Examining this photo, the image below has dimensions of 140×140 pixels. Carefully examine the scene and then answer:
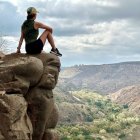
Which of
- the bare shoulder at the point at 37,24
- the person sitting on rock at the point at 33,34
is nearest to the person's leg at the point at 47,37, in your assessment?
the person sitting on rock at the point at 33,34

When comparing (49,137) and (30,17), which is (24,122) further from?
(30,17)

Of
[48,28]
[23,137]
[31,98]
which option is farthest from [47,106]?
[48,28]

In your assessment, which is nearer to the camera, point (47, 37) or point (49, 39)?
point (47, 37)

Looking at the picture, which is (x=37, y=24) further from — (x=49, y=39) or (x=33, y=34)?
(x=49, y=39)

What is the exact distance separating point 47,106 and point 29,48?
307 cm

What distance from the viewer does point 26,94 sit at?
2069 centimetres

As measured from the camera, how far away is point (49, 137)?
2230cm

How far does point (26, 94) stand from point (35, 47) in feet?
8.04

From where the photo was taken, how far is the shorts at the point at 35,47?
21.0 m

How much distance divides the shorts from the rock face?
30 centimetres

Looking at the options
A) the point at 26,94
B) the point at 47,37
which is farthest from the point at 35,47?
the point at 26,94

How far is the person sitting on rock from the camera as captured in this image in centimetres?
2097

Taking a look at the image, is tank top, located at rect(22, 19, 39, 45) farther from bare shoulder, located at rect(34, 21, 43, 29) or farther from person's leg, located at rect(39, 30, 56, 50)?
person's leg, located at rect(39, 30, 56, 50)

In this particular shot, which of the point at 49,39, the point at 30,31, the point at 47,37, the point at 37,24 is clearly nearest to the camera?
the point at 37,24
